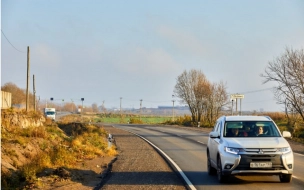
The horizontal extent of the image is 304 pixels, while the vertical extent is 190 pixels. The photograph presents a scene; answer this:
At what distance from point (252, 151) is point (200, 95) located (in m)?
60.4

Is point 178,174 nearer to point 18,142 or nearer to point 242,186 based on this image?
point 242,186

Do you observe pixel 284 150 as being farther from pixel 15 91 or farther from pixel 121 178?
pixel 15 91

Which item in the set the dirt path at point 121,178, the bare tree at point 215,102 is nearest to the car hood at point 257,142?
the dirt path at point 121,178

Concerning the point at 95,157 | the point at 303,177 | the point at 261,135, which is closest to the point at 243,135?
the point at 261,135

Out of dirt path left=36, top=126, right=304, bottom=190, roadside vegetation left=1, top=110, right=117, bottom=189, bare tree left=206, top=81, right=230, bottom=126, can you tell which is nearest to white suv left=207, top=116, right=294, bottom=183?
dirt path left=36, top=126, right=304, bottom=190

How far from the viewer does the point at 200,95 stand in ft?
236

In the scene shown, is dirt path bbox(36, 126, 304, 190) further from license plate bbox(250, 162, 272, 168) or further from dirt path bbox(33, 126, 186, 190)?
license plate bbox(250, 162, 272, 168)

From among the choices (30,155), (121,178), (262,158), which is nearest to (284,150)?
(262,158)

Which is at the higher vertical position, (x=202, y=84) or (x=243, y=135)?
(x=202, y=84)

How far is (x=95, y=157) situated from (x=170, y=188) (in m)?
11.4

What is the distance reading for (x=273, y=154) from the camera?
38.4 ft

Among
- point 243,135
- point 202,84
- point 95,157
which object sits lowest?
point 95,157

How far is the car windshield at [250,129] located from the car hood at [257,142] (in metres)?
0.51

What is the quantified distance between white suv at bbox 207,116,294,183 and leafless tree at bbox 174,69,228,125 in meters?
54.3
